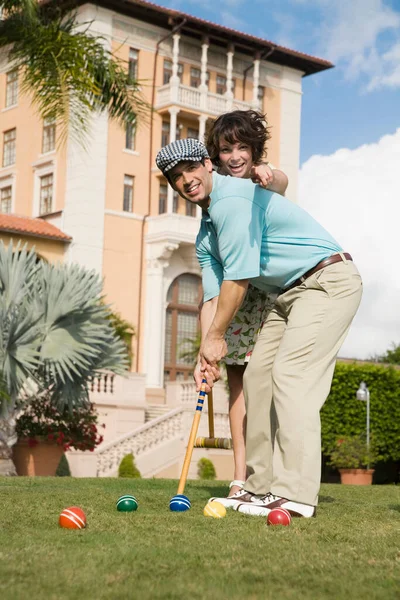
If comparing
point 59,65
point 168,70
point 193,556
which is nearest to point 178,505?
point 193,556

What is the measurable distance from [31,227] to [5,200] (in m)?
5.64

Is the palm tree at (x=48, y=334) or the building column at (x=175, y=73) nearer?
the palm tree at (x=48, y=334)

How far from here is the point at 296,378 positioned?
4.77 m

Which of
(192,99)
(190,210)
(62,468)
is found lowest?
(62,468)

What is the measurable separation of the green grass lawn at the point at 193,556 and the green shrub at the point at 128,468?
64.6 feet

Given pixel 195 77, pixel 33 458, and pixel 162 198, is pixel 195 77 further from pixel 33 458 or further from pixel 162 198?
pixel 33 458

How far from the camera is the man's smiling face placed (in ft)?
16.4

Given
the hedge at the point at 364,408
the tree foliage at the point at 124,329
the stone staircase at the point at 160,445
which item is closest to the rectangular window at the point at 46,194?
the tree foliage at the point at 124,329

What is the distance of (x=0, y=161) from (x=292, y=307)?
35.3m

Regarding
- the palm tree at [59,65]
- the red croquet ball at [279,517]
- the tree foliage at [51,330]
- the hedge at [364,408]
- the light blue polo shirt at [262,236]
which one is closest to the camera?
the red croquet ball at [279,517]

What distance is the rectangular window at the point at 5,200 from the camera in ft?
125

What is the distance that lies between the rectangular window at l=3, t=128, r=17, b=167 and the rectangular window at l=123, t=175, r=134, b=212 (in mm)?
5302

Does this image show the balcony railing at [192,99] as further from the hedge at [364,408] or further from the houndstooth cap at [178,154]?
the houndstooth cap at [178,154]

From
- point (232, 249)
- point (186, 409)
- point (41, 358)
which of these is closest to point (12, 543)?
point (232, 249)
